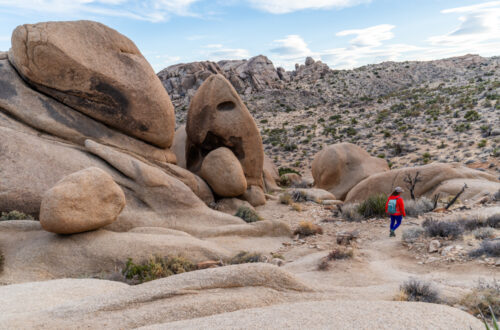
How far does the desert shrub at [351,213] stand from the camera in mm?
11908

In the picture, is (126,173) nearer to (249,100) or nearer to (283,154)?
(283,154)

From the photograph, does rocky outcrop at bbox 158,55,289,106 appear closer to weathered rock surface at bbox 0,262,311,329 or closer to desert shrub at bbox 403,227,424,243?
desert shrub at bbox 403,227,424,243

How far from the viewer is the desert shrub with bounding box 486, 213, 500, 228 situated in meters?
8.18

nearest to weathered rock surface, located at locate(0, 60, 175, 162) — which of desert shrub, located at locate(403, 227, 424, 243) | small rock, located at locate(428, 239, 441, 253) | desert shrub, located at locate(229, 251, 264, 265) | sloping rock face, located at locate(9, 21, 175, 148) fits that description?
sloping rock face, located at locate(9, 21, 175, 148)

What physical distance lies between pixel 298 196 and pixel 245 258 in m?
8.25

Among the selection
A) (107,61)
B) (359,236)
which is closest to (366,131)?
(359,236)

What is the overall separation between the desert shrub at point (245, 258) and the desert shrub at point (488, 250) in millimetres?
4271

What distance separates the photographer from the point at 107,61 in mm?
10719

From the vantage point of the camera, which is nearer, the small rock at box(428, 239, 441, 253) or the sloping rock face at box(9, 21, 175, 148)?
the small rock at box(428, 239, 441, 253)

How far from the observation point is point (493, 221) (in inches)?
324

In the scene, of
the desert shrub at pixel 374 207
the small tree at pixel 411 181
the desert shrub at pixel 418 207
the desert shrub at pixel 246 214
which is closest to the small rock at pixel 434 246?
the desert shrub at pixel 418 207

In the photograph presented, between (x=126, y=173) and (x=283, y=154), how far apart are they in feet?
74.4

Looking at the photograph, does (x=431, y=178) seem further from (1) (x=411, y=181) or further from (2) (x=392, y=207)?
(2) (x=392, y=207)

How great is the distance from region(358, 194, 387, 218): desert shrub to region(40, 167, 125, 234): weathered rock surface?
25.7ft
